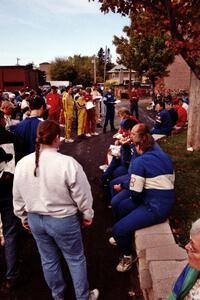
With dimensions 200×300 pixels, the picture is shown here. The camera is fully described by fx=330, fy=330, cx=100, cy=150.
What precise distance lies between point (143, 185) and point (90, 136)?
9.60 metres

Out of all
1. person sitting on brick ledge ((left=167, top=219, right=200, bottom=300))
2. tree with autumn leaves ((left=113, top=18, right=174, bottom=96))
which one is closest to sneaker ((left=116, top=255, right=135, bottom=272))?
person sitting on brick ledge ((left=167, top=219, right=200, bottom=300))

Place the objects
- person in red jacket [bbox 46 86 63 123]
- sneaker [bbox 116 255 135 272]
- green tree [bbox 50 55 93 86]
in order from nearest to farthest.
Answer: sneaker [bbox 116 255 135 272]
person in red jacket [bbox 46 86 63 123]
green tree [bbox 50 55 93 86]

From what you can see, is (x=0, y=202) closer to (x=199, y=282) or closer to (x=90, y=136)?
(x=199, y=282)

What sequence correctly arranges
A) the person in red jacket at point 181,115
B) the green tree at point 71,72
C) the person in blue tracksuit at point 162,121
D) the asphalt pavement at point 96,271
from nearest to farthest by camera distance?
the asphalt pavement at point 96,271, the person in blue tracksuit at point 162,121, the person in red jacket at point 181,115, the green tree at point 71,72

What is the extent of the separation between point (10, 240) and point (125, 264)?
1400 millimetres

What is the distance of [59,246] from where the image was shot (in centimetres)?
309

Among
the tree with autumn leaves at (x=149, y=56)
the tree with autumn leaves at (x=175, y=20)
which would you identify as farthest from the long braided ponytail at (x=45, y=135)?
the tree with autumn leaves at (x=149, y=56)

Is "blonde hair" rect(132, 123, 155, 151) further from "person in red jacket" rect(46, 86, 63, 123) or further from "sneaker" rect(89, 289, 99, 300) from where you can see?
"person in red jacket" rect(46, 86, 63, 123)

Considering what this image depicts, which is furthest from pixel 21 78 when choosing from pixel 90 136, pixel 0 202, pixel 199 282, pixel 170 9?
pixel 199 282

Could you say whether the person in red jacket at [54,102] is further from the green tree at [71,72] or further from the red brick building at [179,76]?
the green tree at [71,72]

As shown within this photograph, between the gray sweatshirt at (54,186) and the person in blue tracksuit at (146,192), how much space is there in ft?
3.22

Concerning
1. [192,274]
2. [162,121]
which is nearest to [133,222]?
[192,274]

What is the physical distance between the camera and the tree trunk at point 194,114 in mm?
9016

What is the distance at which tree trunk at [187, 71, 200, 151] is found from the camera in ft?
29.6
